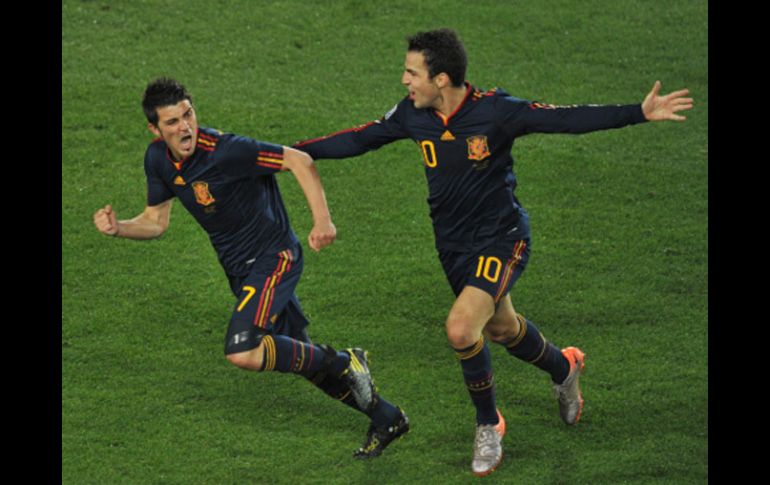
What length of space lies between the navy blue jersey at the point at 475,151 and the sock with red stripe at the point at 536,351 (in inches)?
23.3

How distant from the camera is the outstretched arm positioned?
7082 millimetres

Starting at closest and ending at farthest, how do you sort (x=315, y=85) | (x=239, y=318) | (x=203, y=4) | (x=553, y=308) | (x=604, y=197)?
(x=239, y=318)
(x=553, y=308)
(x=604, y=197)
(x=315, y=85)
(x=203, y=4)

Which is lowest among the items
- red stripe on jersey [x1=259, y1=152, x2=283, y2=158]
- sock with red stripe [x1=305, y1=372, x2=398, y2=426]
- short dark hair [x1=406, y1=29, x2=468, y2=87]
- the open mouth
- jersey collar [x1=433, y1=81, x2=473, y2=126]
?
sock with red stripe [x1=305, y1=372, x2=398, y2=426]

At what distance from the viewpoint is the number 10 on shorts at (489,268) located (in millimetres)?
7367

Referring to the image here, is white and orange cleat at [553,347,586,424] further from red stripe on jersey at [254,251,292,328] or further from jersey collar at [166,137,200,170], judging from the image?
jersey collar at [166,137,200,170]

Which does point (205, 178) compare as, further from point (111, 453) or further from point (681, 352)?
point (681, 352)

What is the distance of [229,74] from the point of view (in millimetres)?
12156

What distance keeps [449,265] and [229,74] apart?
507 cm

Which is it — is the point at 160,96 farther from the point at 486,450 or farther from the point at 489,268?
the point at 486,450

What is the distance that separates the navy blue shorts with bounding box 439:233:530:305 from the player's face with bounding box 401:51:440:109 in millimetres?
865

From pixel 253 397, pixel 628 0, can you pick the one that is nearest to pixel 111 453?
pixel 253 397

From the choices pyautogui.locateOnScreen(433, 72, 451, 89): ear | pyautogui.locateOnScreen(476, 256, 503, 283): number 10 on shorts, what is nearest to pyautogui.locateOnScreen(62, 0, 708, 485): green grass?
pyautogui.locateOnScreen(476, 256, 503, 283): number 10 on shorts

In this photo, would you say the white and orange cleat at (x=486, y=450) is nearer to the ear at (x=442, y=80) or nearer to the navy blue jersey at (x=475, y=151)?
the navy blue jersey at (x=475, y=151)

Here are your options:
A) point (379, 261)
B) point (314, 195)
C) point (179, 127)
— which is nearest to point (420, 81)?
point (314, 195)
